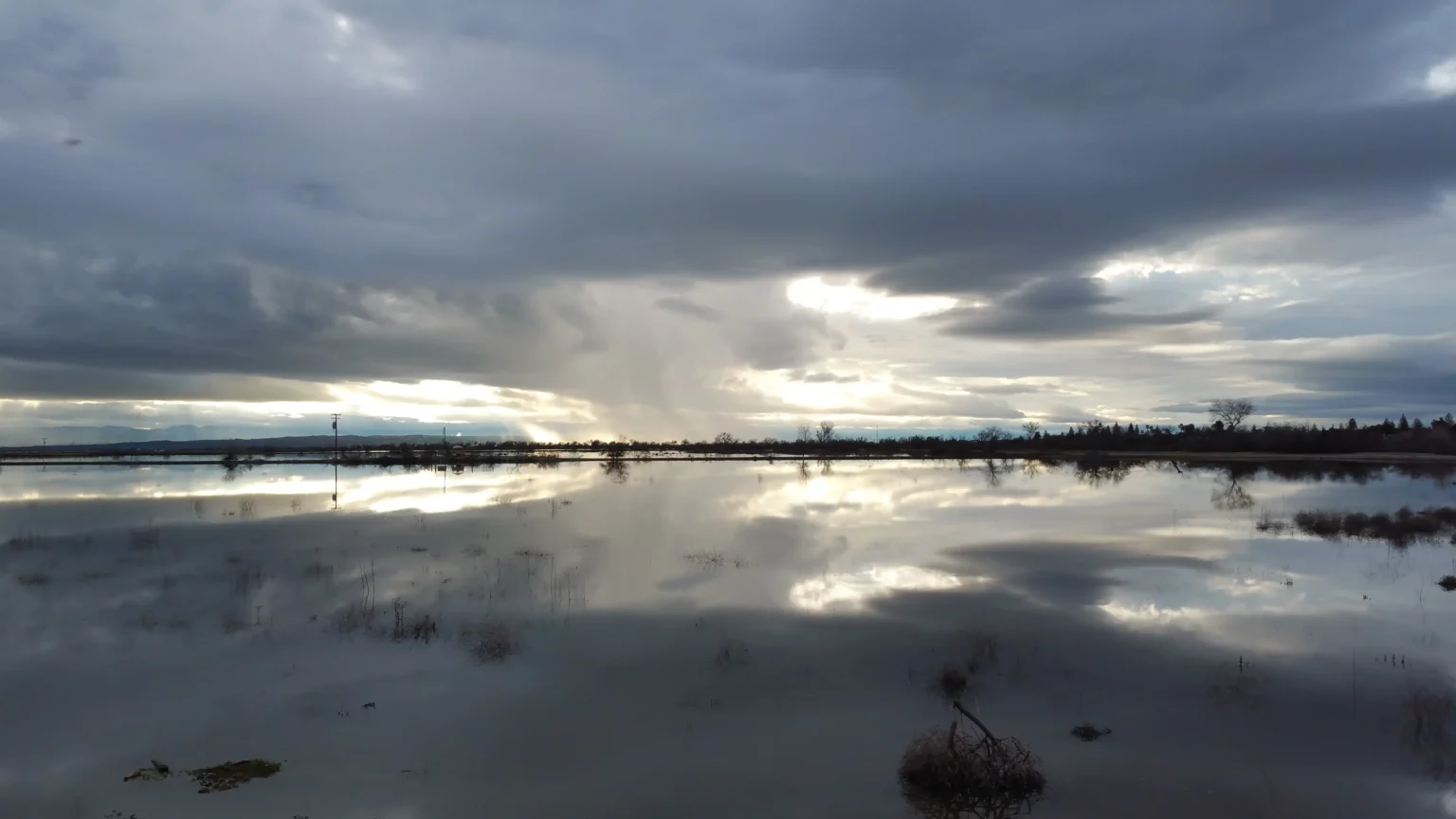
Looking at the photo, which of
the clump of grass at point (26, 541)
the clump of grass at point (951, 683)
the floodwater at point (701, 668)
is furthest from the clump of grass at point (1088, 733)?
the clump of grass at point (26, 541)

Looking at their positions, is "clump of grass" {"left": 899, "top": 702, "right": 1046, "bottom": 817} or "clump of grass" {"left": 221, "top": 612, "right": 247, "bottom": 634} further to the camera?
"clump of grass" {"left": 221, "top": 612, "right": 247, "bottom": 634}

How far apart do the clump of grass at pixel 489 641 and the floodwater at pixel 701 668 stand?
9 centimetres

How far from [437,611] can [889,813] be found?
10996mm

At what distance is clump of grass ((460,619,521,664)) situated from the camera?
1362 cm

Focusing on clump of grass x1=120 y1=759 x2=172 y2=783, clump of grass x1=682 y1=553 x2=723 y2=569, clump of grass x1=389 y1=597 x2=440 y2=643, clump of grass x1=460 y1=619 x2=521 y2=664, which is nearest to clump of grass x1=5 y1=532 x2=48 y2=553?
clump of grass x1=389 y1=597 x2=440 y2=643

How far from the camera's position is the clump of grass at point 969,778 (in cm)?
853

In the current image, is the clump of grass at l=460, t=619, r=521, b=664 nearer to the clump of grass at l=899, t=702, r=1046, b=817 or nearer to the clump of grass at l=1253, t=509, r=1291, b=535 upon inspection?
the clump of grass at l=899, t=702, r=1046, b=817

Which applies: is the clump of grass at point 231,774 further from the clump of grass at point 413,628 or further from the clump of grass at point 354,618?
the clump of grass at point 354,618

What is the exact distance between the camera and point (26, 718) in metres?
10.8

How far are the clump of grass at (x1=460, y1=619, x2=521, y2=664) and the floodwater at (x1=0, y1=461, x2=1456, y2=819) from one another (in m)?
0.09

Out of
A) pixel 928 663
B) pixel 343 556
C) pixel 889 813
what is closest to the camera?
pixel 889 813

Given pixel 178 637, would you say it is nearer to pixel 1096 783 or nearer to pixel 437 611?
pixel 437 611

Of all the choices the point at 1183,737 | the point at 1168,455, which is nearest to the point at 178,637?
the point at 1183,737

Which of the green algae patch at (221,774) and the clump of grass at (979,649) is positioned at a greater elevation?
the clump of grass at (979,649)
